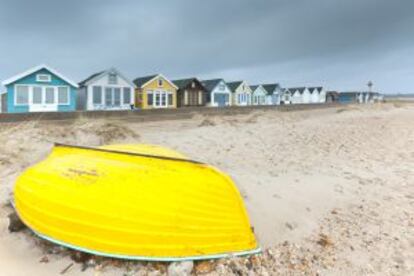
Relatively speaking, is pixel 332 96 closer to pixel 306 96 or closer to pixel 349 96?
pixel 349 96

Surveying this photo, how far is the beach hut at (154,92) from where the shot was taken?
27750 mm

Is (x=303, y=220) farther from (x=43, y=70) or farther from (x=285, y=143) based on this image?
(x=43, y=70)

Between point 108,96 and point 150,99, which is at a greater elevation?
point 150,99

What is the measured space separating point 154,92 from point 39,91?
10560 millimetres

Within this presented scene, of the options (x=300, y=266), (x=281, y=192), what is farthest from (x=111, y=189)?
(x=281, y=192)

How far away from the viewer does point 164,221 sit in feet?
9.14

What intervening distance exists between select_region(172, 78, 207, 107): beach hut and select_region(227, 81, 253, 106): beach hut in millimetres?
6549

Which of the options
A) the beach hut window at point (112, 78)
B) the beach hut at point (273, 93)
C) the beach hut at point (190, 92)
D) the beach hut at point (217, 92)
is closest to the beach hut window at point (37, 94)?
the beach hut window at point (112, 78)

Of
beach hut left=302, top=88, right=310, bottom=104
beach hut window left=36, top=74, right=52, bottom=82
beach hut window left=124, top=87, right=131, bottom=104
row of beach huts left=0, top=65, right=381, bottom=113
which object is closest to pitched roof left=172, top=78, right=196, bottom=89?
row of beach huts left=0, top=65, right=381, bottom=113

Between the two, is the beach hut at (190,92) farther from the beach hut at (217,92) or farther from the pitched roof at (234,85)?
the pitched roof at (234,85)

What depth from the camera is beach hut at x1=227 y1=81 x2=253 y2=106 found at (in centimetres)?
3856

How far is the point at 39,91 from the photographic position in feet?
66.1

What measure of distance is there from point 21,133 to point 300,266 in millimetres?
10039

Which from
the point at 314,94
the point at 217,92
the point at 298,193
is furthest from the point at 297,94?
the point at 298,193
